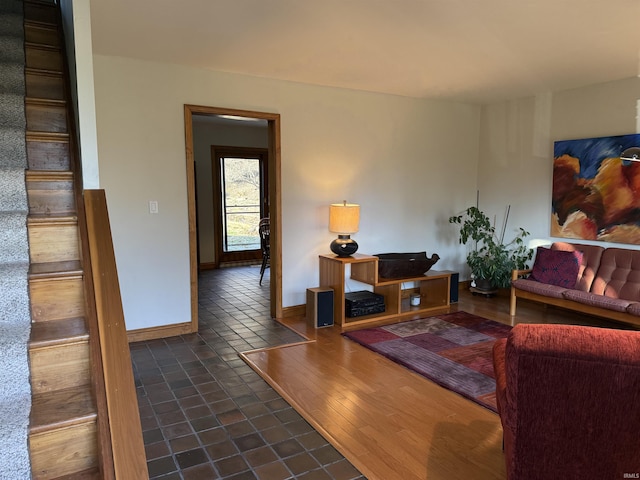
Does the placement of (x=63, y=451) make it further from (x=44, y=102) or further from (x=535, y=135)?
(x=535, y=135)

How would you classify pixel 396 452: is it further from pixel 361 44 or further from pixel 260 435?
pixel 361 44

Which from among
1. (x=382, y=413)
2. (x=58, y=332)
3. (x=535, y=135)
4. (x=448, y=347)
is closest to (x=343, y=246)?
(x=448, y=347)

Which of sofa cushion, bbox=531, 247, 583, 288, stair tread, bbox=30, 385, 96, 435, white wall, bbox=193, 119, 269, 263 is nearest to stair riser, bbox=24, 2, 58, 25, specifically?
stair tread, bbox=30, 385, 96, 435

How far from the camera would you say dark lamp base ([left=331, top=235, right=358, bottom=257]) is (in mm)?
4555

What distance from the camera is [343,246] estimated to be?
455 centimetres

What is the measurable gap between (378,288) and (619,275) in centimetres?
233

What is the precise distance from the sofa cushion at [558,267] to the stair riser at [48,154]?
170 inches

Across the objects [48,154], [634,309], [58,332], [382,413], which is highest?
[48,154]

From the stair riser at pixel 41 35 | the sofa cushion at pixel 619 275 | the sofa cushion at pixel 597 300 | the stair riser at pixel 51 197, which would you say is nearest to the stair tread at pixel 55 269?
the stair riser at pixel 51 197

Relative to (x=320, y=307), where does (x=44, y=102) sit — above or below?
above

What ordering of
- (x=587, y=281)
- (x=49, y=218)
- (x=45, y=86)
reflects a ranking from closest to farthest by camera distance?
(x=49, y=218) < (x=45, y=86) < (x=587, y=281)

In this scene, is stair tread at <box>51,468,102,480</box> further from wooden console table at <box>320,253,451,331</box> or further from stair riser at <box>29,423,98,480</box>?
wooden console table at <box>320,253,451,331</box>

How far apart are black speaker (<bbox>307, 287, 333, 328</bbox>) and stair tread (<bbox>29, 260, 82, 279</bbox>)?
2.72 metres

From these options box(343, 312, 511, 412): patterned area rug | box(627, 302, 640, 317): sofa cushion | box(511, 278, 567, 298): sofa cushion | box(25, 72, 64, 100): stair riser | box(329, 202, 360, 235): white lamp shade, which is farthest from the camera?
box(329, 202, 360, 235): white lamp shade
